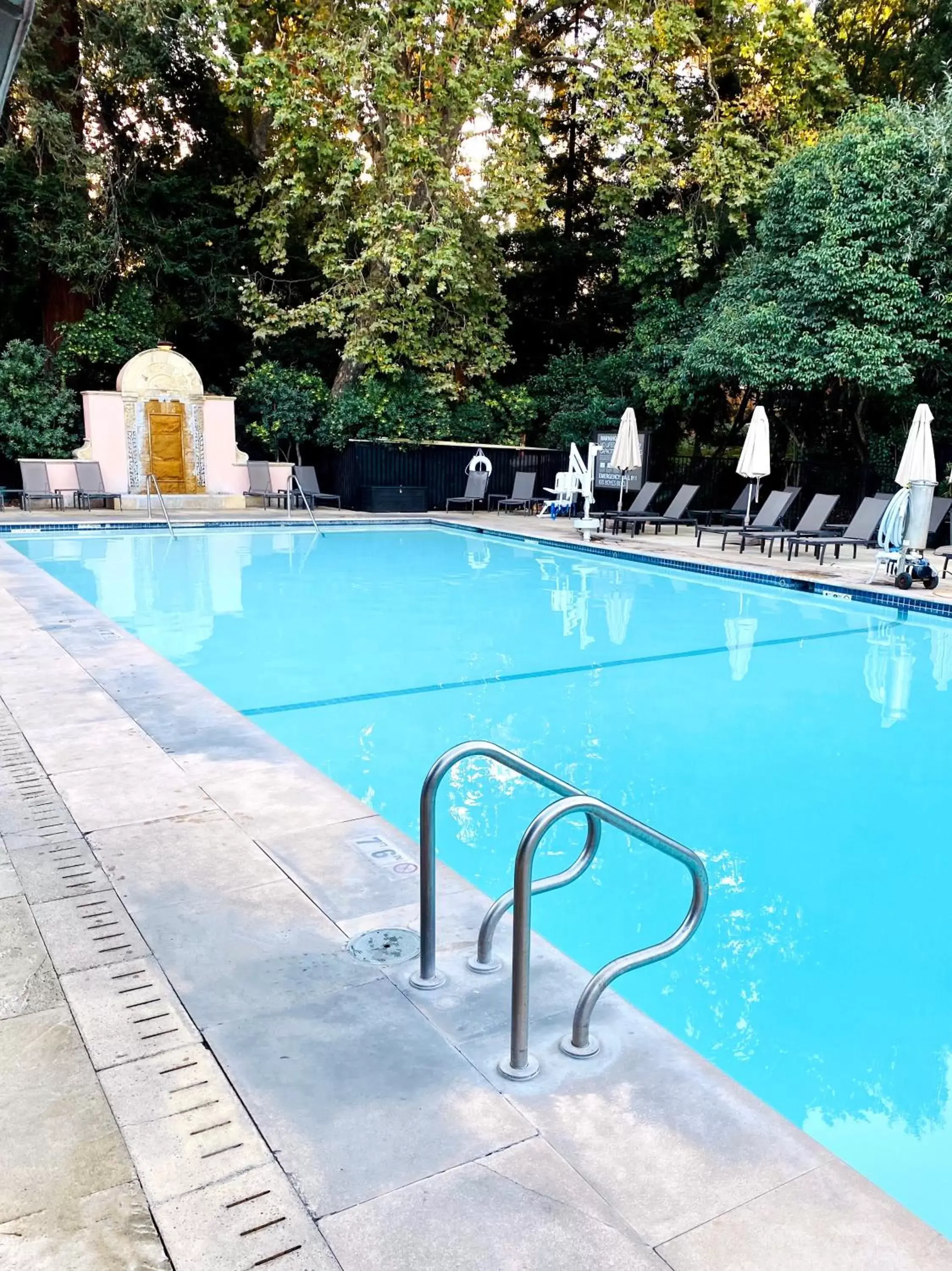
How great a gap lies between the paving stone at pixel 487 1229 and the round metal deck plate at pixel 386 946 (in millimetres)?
874

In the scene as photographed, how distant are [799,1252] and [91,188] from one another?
21.6 metres

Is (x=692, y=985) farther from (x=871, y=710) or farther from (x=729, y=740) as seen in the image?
(x=871, y=710)

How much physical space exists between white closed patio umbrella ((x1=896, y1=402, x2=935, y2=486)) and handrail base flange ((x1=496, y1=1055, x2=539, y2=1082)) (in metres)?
9.37

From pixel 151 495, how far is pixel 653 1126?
57.6 ft

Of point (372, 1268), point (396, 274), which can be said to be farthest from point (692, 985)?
point (396, 274)

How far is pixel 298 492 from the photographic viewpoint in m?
18.5

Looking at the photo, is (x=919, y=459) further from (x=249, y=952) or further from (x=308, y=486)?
(x=308, y=486)

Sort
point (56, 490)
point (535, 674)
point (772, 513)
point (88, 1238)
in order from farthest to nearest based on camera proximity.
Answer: point (56, 490) → point (772, 513) → point (535, 674) → point (88, 1238)

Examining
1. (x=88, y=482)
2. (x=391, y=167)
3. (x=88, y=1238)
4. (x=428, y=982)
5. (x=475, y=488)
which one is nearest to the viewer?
(x=88, y=1238)

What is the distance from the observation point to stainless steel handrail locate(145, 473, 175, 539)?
16406mm

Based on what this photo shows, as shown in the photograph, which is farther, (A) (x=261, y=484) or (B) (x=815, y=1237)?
(A) (x=261, y=484)

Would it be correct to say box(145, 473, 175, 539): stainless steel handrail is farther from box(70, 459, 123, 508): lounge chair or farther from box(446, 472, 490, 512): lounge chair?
box(446, 472, 490, 512): lounge chair

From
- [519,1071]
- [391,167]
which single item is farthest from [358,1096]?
[391,167]

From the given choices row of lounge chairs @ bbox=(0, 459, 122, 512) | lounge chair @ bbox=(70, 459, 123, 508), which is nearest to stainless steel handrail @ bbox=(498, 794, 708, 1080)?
row of lounge chairs @ bbox=(0, 459, 122, 512)
